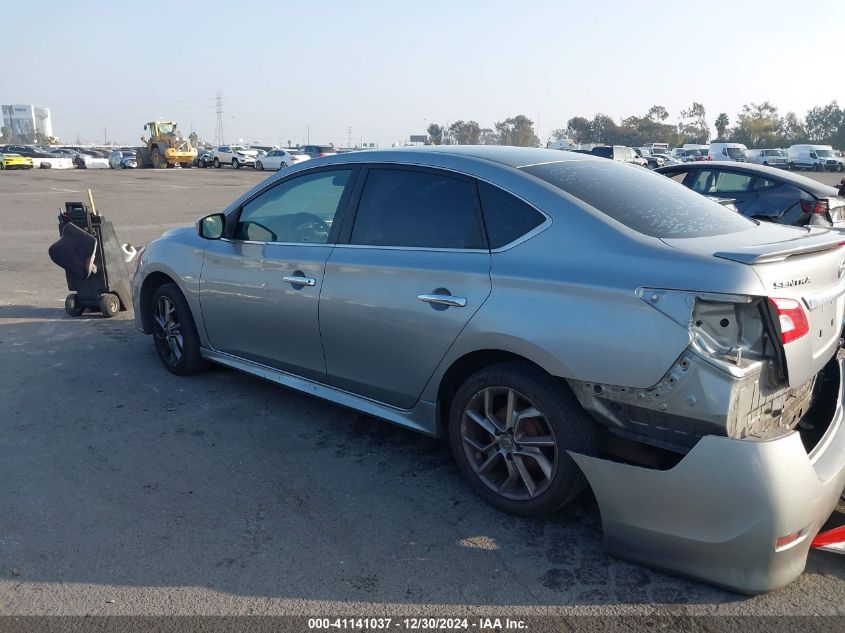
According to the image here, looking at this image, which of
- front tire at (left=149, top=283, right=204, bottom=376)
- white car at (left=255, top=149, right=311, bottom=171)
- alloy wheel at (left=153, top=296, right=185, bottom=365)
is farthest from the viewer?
white car at (left=255, top=149, right=311, bottom=171)

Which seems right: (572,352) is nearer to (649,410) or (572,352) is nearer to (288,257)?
(649,410)

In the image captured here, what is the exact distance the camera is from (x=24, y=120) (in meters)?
184

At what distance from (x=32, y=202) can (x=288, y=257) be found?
20.0 metres

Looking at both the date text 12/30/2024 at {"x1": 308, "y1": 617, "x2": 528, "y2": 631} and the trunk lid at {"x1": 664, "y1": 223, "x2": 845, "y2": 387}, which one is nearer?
the date text 12/30/2024 at {"x1": 308, "y1": 617, "x2": 528, "y2": 631}

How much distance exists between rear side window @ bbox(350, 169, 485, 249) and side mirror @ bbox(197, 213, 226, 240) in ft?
4.41

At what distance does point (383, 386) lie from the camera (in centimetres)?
402

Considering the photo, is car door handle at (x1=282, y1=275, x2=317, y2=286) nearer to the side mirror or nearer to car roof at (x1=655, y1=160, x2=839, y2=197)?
the side mirror

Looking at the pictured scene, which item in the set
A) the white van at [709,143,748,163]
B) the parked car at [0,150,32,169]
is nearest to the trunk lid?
the white van at [709,143,748,163]

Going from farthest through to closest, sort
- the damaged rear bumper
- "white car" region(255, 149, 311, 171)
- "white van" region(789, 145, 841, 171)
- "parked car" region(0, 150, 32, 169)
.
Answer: "white van" region(789, 145, 841, 171), "white car" region(255, 149, 311, 171), "parked car" region(0, 150, 32, 169), the damaged rear bumper

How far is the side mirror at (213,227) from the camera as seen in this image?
16.6 feet

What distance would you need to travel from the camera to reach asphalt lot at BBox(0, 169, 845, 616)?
2.91 m

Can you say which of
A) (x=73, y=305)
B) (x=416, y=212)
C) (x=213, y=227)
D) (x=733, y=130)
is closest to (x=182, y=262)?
(x=213, y=227)

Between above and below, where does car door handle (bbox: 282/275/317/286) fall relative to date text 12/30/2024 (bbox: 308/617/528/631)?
above

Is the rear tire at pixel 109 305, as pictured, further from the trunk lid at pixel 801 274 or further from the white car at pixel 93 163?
the white car at pixel 93 163
